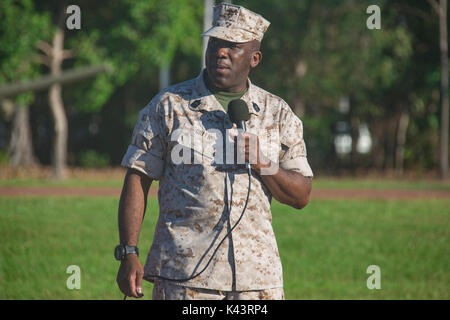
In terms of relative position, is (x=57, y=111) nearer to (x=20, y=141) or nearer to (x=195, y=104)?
(x=20, y=141)

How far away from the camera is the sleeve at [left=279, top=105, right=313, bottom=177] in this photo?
4.11 metres

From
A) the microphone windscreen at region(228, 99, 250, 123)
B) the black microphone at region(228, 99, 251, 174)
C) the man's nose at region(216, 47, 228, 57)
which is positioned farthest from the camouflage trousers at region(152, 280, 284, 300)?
the man's nose at region(216, 47, 228, 57)

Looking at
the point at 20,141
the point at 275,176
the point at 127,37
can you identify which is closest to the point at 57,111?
the point at 127,37

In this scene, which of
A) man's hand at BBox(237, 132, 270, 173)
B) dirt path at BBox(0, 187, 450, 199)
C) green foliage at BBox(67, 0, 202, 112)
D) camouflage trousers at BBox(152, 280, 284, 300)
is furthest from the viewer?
green foliage at BBox(67, 0, 202, 112)

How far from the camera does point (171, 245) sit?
394 centimetres

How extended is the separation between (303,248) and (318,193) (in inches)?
409

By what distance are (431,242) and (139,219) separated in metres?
9.60

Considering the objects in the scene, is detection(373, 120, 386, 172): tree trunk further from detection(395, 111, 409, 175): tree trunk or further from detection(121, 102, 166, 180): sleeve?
detection(121, 102, 166, 180): sleeve

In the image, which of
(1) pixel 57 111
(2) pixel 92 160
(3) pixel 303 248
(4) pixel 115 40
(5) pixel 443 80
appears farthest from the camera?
(2) pixel 92 160

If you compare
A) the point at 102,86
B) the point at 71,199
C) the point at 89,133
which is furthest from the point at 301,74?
A: the point at 71,199

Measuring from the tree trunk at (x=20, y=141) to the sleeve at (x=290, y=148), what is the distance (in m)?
33.7

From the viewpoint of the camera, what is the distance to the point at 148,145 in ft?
13.2

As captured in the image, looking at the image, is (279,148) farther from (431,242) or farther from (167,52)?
(167,52)
